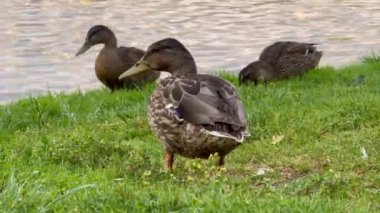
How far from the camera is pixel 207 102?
25.3 ft

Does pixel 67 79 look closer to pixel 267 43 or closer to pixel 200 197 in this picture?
pixel 267 43

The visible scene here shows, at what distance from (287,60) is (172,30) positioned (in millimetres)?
4567

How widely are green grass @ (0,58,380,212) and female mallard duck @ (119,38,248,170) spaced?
15 centimetres

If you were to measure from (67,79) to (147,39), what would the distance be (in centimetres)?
268

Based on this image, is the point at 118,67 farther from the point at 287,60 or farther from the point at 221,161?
the point at 221,161

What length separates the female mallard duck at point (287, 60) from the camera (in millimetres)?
13258

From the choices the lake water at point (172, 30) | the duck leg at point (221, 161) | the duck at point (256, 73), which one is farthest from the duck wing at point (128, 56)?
the duck leg at point (221, 161)

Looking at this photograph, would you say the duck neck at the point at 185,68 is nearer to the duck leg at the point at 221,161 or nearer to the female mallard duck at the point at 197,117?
the female mallard duck at the point at 197,117

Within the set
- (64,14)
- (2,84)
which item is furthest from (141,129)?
(64,14)

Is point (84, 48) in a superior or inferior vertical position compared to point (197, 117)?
inferior

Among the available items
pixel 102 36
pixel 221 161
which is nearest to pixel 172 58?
pixel 221 161

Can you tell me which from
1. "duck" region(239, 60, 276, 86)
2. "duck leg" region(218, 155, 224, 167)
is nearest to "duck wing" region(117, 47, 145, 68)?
"duck" region(239, 60, 276, 86)

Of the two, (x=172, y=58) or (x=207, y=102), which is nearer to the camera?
(x=207, y=102)

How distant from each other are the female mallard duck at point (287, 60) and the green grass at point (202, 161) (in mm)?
592
